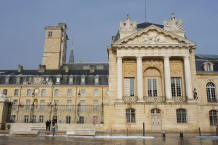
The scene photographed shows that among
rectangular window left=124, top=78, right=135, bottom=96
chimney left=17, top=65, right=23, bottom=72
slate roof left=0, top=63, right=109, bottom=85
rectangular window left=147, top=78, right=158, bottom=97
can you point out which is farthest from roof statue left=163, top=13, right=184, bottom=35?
chimney left=17, top=65, right=23, bottom=72

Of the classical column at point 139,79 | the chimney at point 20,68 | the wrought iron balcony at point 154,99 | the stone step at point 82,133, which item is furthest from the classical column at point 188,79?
the chimney at point 20,68

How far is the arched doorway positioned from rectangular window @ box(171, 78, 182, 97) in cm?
354

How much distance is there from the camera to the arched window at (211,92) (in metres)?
26.3

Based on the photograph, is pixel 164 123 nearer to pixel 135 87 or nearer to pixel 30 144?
pixel 135 87

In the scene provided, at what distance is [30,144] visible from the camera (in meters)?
10.4

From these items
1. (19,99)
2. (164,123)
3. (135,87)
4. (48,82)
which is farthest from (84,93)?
(164,123)

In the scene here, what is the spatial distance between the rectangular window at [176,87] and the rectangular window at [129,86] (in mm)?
5104

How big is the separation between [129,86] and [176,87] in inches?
240

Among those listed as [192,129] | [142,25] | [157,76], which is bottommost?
[192,129]

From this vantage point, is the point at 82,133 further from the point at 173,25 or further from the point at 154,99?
the point at 173,25

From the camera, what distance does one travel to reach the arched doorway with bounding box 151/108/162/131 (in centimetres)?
2359

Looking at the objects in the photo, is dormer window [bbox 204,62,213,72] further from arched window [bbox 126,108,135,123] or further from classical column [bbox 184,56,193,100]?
arched window [bbox 126,108,135,123]

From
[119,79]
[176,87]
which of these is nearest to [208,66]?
[176,87]

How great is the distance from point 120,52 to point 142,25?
682 cm
